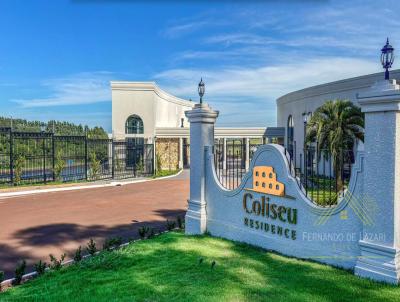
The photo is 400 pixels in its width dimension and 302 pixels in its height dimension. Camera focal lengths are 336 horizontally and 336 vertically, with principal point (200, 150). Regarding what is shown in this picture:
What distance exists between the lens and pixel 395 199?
5.13 meters

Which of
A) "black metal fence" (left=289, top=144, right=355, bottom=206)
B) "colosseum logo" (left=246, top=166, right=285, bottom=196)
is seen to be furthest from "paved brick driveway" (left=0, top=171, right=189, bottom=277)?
"black metal fence" (left=289, top=144, right=355, bottom=206)

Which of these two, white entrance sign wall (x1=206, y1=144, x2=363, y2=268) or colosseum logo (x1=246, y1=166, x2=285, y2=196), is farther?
colosseum logo (x1=246, y1=166, x2=285, y2=196)

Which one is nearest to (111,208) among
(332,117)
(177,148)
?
(332,117)

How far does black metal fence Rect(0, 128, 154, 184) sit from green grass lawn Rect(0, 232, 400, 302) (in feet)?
44.9

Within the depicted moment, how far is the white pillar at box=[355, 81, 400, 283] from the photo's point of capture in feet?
16.7

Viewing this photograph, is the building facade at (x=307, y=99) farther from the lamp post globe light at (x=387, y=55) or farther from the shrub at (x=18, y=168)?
the shrub at (x=18, y=168)

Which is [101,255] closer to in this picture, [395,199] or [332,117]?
[395,199]

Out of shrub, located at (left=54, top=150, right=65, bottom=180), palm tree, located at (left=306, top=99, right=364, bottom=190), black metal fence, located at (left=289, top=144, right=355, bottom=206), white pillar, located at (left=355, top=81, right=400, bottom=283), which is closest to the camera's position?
white pillar, located at (left=355, top=81, right=400, bottom=283)

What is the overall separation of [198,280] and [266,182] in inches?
99.6

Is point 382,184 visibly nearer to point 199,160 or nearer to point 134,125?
point 199,160

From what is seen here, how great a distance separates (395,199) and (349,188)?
737mm

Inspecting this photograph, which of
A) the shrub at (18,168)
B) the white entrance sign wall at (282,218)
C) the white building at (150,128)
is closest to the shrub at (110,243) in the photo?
the white entrance sign wall at (282,218)

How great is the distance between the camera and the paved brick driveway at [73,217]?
27.8ft

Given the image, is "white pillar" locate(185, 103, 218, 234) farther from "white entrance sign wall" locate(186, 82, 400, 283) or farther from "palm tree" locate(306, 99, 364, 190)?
"palm tree" locate(306, 99, 364, 190)
